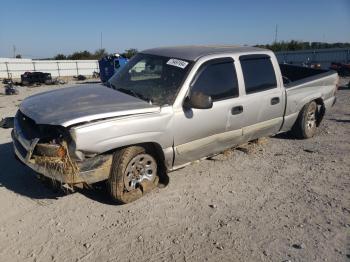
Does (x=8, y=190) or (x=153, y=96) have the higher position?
(x=153, y=96)

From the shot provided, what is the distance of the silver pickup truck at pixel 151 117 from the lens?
3973 millimetres

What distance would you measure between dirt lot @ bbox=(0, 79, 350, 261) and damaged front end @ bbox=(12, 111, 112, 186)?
51 centimetres

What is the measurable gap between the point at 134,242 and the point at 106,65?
24.0 meters

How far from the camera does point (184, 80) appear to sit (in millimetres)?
Result: 4836

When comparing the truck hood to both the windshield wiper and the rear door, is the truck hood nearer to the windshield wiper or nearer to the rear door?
the windshield wiper

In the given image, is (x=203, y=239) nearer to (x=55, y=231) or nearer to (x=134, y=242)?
(x=134, y=242)

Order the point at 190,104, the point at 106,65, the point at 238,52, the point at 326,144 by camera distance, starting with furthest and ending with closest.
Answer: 1. the point at 106,65
2. the point at 326,144
3. the point at 238,52
4. the point at 190,104

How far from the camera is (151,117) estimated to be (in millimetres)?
4414

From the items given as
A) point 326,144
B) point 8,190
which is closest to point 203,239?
point 8,190

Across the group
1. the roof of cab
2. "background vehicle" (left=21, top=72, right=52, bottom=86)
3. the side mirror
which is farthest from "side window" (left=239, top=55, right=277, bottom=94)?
"background vehicle" (left=21, top=72, right=52, bottom=86)

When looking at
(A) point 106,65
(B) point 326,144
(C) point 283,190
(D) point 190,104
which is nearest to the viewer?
(D) point 190,104

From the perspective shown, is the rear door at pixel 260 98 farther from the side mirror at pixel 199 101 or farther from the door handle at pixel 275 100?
the side mirror at pixel 199 101

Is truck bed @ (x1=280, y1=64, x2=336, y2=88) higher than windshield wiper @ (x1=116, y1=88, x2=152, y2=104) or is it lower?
lower

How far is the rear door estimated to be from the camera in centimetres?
563
